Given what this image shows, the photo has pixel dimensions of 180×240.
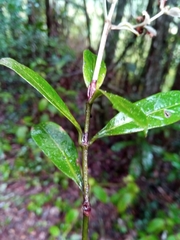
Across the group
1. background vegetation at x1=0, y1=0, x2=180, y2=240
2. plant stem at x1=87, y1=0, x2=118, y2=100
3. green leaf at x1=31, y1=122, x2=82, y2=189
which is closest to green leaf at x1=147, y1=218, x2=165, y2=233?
background vegetation at x1=0, y1=0, x2=180, y2=240

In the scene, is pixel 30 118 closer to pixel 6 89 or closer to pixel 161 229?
pixel 6 89

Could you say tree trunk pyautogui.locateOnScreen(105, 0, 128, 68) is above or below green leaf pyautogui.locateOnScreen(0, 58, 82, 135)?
above

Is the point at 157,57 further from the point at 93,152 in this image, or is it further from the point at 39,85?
the point at 39,85

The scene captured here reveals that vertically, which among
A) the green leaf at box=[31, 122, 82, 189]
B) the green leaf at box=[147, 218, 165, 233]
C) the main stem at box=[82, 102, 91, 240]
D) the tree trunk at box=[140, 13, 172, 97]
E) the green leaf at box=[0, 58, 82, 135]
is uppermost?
the tree trunk at box=[140, 13, 172, 97]

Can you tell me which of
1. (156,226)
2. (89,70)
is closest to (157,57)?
(156,226)

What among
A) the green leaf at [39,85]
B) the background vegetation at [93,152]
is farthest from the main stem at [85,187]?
the background vegetation at [93,152]

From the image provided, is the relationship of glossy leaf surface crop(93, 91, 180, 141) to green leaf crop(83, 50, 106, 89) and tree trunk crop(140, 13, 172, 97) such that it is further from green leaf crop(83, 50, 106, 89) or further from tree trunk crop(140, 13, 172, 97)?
tree trunk crop(140, 13, 172, 97)
